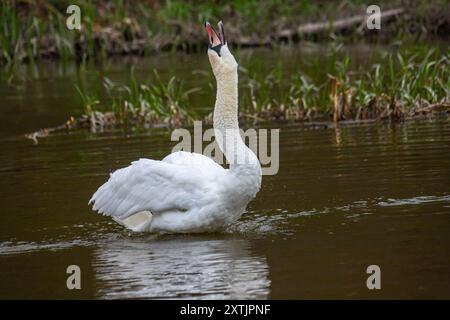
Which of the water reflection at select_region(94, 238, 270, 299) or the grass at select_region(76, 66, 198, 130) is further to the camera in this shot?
the grass at select_region(76, 66, 198, 130)

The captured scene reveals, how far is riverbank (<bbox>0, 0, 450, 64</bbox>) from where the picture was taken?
92.7ft

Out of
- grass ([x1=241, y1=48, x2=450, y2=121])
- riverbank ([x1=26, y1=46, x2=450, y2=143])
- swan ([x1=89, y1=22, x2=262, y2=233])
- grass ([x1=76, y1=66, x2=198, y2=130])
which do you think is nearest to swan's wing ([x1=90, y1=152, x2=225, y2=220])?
swan ([x1=89, y1=22, x2=262, y2=233])

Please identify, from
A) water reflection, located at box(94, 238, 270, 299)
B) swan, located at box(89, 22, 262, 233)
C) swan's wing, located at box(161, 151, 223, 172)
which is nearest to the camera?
water reflection, located at box(94, 238, 270, 299)

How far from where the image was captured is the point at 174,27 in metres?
31.0

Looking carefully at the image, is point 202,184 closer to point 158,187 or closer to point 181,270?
point 158,187

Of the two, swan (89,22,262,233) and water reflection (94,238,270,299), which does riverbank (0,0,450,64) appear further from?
water reflection (94,238,270,299)

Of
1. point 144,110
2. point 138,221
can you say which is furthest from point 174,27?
point 138,221

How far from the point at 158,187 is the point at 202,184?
46cm

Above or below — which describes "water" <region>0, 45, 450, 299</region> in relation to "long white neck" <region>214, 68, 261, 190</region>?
below

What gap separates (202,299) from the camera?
7.22m

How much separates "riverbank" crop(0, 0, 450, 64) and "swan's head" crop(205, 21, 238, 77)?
1813 centimetres
